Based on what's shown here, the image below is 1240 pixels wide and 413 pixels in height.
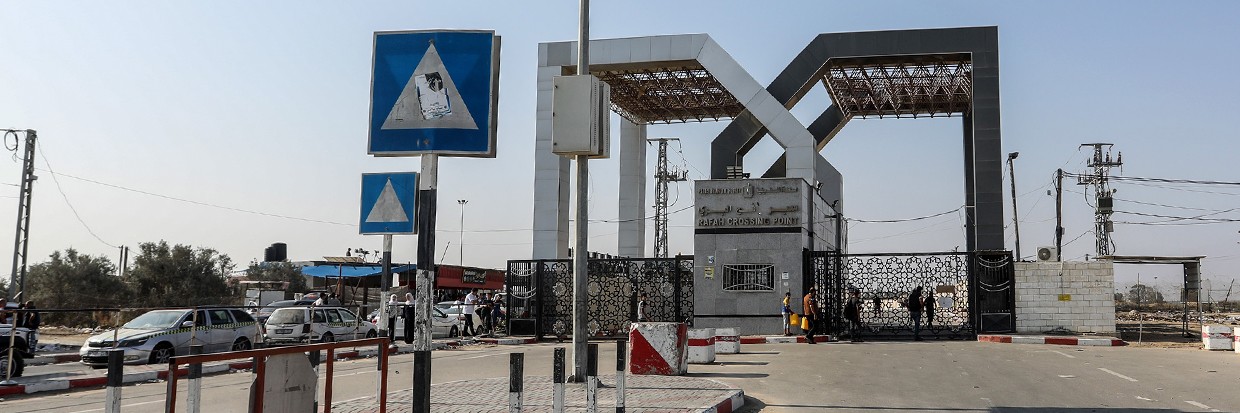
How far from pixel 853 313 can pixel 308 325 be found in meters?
15.5

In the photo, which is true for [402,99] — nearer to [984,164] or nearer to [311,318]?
[311,318]

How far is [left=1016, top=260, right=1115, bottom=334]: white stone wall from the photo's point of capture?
93.7 feet

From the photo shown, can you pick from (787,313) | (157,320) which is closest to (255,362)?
(157,320)

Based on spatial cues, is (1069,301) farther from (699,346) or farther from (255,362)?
(255,362)

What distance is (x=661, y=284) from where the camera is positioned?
30.1 metres

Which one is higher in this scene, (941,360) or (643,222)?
(643,222)

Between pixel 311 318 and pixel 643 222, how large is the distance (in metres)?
19.6

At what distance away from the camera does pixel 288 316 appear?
26203 millimetres

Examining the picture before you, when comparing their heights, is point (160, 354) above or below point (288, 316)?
below

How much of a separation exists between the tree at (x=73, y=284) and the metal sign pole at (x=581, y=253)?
137ft

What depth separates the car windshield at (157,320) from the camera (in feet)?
70.6

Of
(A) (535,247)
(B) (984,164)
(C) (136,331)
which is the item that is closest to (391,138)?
(C) (136,331)

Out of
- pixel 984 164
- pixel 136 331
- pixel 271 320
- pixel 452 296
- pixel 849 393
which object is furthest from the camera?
pixel 452 296

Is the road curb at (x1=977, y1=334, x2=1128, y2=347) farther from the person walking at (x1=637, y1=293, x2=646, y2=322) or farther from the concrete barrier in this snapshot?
the person walking at (x1=637, y1=293, x2=646, y2=322)
